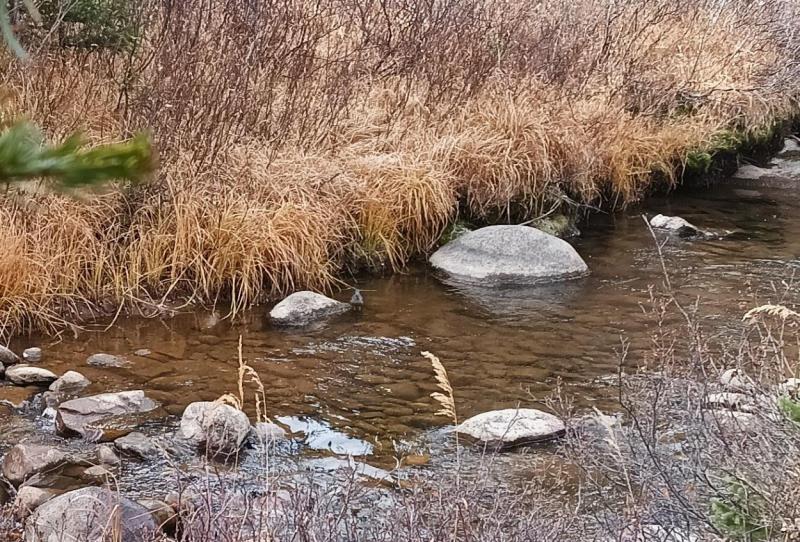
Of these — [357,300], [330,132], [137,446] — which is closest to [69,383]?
[137,446]

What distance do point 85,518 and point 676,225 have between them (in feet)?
20.0

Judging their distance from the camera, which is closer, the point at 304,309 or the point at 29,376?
the point at 29,376

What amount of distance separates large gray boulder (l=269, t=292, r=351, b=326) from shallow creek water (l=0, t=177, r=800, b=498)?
0.32ft

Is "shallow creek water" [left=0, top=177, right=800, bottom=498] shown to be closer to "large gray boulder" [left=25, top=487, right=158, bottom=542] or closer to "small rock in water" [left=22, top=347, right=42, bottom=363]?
"small rock in water" [left=22, top=347, right=42, bottom=363]

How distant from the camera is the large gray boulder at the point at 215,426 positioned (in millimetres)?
3734

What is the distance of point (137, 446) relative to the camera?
Result: 374cm

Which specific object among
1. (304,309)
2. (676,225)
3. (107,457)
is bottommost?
(107,457)

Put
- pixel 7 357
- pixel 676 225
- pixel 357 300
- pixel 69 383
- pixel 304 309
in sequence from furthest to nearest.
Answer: pixel 676 225, pixel 357 300, pixel 304 309, pixel 7 357, pixel 69 383

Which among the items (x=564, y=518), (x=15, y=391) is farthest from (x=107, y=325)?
(x=564, y=518)

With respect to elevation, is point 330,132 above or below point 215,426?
above

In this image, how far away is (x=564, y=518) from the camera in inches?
103

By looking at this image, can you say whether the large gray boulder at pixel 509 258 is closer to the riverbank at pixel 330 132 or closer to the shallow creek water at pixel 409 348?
the shallow creek water at pixel 409 348

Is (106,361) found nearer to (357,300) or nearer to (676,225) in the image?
(357,300)

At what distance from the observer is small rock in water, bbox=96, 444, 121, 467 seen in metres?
3.66
